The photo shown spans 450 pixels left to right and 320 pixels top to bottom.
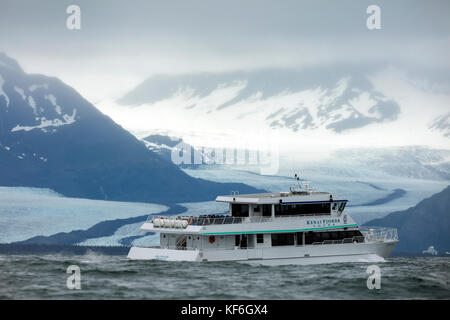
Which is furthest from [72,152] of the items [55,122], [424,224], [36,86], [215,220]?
[215,220]

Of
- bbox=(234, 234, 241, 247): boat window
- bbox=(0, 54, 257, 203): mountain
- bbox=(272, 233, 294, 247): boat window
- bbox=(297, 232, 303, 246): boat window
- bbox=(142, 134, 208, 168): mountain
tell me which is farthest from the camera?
bbox=(142, 134, 208, 168): mountain

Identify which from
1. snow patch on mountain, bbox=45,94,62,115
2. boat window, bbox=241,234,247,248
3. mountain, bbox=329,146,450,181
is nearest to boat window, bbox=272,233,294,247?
boat window, bbox=241,234,247,248

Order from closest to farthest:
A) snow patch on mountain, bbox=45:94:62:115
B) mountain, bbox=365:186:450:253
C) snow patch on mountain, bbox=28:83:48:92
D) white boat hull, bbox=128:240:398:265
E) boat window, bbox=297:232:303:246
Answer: white boat hull, bbox=128:240:398:265 → boat window, bbox=297:232:303:246 → mountain, bbox=365:186:450:253 → snow patch on mountain, bbox=45:94:62:115 → snow patch on mountain, bbox=28:83:48:92

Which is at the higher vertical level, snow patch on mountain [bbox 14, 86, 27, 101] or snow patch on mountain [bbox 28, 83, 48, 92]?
snow patch on mountain [bbox 28, 83, 48, 92]

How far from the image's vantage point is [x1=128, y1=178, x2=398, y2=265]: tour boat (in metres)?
51.8

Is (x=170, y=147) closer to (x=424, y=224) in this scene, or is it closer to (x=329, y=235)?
(x=424, y=224)

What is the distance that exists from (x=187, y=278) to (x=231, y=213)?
11287 millimetres

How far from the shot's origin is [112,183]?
149625 millimetres

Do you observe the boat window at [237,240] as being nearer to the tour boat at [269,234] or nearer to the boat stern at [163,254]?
the tour boat at [269,234]

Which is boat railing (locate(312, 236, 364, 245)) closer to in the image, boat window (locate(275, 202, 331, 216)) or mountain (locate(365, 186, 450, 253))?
boat window (locate(275, 202, 331, 216))

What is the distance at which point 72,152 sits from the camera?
524 feet

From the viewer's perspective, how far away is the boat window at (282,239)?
53.1 m
